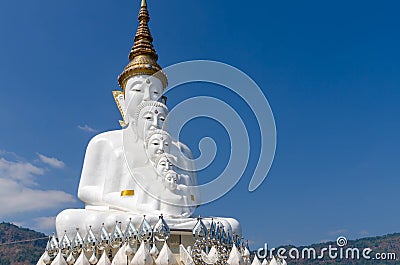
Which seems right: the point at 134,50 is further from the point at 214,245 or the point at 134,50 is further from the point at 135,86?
the point at 214,245

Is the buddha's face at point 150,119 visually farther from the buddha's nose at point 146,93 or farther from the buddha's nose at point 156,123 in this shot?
the buddha's nose at point 146,93

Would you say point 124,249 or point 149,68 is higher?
point 149,68

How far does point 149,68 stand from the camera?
44.2 feet

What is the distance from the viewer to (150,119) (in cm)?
1274

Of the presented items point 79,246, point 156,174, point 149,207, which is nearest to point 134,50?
point 156,174

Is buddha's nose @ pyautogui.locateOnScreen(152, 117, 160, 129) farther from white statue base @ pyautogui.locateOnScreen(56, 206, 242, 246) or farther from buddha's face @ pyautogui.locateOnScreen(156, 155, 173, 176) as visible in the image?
white statue base @ pyautogui.locateOnScreen(56, 206, 242, 246)

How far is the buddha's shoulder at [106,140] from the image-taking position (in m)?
13.0

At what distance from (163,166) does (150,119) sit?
5.35 ft

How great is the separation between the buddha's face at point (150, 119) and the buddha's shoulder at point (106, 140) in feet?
2.26

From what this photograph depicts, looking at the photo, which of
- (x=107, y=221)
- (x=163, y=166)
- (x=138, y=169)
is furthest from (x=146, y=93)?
(x=107, y=221)

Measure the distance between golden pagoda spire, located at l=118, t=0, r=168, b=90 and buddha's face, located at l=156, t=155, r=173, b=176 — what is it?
3.00 m

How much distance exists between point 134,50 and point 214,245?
6.93 m

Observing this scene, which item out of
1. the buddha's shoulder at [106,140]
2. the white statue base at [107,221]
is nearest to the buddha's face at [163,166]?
the white statue base at [107,221]

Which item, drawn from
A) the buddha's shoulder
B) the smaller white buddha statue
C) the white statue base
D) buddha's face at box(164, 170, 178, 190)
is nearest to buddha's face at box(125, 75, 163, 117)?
the buddha's shoulder
